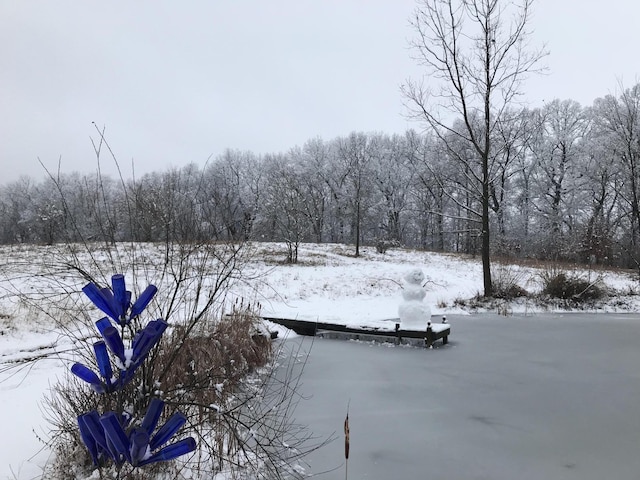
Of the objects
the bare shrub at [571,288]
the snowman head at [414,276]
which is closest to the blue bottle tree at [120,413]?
the snowman head at [414,276]

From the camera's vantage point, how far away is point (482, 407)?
4.38 meters

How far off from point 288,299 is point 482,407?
7.61 metres

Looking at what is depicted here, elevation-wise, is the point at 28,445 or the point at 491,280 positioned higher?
the point at 491,280

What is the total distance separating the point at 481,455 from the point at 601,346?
189 inches

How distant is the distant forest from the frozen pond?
2.02 metres

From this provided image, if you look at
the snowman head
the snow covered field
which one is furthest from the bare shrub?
the snowman head

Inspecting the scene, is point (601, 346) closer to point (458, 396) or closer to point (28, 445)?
point (458, 396)

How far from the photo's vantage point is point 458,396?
4734 millimetres

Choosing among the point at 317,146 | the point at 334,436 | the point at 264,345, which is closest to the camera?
the point at 334,436

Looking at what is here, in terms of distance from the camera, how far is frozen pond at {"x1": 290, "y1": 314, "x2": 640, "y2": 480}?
3.22 metres

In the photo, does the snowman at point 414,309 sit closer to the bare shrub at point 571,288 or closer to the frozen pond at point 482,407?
the frozen pond at point 482,407

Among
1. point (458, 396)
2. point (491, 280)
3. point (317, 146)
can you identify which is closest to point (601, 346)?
point (458, 396)

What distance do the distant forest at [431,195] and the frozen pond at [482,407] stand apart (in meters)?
2.02

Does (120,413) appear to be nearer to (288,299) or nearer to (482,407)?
(482,407)
